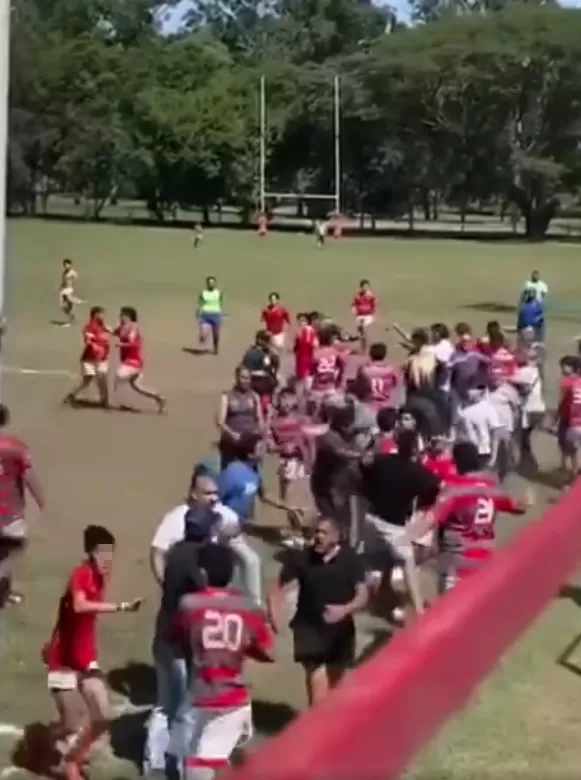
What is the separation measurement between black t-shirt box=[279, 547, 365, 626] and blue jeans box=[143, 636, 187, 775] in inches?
25.2

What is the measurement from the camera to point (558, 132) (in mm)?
68500

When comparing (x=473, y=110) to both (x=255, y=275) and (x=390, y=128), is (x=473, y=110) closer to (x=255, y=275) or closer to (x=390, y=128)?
(x=390, y=128)

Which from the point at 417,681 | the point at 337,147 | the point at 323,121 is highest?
the point at 323,121

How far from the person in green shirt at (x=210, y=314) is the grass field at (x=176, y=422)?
443 mm

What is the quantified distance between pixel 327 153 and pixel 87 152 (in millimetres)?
10473

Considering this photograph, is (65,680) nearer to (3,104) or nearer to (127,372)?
(3,104)

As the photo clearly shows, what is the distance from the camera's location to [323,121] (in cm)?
6844

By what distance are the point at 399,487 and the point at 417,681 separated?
8223 mm

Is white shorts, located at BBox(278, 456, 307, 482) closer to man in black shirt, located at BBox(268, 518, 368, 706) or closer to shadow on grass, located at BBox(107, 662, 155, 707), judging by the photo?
shadow on grass, located at BBox(107, 662, 155, 707)

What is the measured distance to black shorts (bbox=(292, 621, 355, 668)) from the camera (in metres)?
7.21

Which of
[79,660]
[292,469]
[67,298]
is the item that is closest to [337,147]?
[67,298]

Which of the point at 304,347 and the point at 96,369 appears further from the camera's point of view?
the point at 96,369

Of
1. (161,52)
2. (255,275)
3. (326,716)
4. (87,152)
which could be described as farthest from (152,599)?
(161,52)

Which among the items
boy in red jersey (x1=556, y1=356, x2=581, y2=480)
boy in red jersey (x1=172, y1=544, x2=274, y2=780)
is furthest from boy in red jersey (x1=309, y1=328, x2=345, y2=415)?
boy in red jersey (x1=172, y1=544, x2=274, y2=780)
